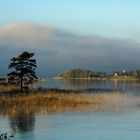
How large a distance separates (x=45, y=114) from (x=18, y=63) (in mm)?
24092

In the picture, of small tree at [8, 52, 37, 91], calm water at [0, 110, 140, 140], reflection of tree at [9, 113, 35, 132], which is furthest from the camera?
small tree at [8, 52, 37, 91]

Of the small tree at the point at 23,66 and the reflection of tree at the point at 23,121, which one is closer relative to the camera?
the reflection of tree at the point at 23,121

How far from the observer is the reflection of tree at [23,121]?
32244mm

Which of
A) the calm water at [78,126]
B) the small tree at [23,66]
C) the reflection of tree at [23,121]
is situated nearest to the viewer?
the calm water at [78,126]

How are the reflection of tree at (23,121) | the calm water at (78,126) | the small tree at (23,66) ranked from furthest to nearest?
the small tree at (23,66), the reflection of tree at (23,121), the calm water at (78,126)

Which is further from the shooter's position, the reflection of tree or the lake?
the reflection of tree

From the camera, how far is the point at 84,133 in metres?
30.0

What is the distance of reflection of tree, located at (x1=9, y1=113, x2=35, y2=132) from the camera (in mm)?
32244

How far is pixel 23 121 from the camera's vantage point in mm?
35844

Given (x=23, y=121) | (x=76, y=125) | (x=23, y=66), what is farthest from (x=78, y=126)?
(x=23, y=66)

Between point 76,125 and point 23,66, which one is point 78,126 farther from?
point 23,66

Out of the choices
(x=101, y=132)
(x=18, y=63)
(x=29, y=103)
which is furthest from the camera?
(x=18, y=63)

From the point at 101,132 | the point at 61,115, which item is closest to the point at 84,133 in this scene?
the point at 101,132

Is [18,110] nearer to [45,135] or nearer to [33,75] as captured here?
[45,135]
